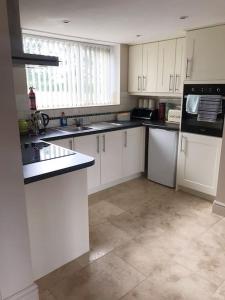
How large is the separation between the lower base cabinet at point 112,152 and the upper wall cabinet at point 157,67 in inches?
27.3

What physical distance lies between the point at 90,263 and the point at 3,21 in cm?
182

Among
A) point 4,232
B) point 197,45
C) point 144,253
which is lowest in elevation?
point 144,253

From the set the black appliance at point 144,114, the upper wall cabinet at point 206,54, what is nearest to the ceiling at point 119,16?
the upper wall cabinet at point 206,54

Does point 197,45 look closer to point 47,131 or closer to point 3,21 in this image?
point 47,131

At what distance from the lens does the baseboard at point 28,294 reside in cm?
154

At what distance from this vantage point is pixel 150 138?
366 centimetres

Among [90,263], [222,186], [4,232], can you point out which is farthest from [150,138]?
[4,232]

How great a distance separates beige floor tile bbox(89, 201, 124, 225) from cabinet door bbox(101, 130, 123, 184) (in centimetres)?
45

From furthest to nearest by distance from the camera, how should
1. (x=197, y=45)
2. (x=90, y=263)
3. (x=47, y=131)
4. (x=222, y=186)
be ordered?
(x=47, y=131), (x=197, y=45), (x=222, y=186), (x=90, y=263)

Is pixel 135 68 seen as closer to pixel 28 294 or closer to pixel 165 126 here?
pixel 165 126

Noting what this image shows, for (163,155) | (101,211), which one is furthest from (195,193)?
(101,211)

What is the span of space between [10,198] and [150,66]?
9.89ft

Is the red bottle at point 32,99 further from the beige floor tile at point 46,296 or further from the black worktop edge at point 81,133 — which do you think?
the beige floor tile at point 46,296

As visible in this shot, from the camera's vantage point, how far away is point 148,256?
212 cm
